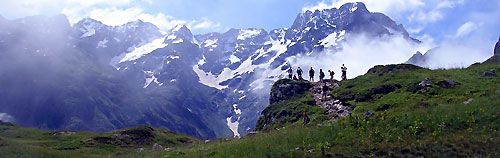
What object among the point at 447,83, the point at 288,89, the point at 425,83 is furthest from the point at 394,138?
the point at 288,89

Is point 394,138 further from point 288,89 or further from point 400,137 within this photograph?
point 288,89

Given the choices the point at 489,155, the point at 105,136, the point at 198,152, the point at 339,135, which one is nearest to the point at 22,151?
the point at 198,152

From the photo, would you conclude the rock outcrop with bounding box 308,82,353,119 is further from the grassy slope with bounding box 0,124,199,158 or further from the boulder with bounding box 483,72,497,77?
the grassy slope with bounding box 0,124,199,158

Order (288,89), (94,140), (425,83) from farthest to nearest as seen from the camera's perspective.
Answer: (288,89) < (94,140) < (425,83)

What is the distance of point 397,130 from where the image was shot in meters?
24.8

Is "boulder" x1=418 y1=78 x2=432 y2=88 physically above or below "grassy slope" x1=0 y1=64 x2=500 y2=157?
above

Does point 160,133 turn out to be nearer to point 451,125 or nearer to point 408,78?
point 408,78

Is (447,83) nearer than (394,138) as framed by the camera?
No

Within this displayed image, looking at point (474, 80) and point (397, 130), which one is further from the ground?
point (474, 80)

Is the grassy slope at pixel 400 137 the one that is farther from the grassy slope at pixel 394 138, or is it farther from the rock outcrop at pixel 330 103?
the rock outcrop at pixel 330 103

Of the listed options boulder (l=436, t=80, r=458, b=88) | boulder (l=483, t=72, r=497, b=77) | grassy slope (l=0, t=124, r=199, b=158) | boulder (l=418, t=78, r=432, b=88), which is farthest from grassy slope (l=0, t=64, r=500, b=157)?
grassy slope (l=0, t=124, r=199, b=158)

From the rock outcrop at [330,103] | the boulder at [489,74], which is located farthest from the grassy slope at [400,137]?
the boulder at [489,74]

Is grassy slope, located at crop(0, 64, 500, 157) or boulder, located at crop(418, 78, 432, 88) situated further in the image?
boulder, located at crop(418, 78, 432, 88)

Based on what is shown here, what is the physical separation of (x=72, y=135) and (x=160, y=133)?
44.5ft
